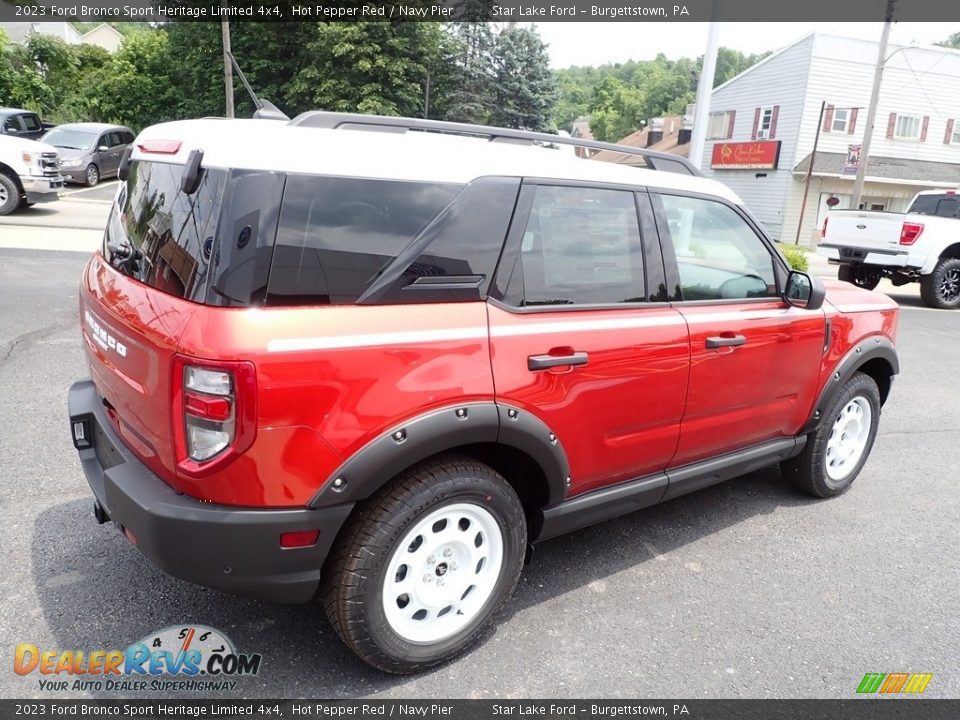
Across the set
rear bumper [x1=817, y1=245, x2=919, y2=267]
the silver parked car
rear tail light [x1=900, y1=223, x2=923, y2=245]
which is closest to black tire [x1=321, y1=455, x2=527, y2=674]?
rear bumper [x1=817, y1=245, x2=919, y2=267]

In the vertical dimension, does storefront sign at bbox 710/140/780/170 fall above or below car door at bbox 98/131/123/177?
above

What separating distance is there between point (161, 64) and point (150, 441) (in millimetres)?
41772

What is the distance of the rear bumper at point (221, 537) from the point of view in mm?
2172

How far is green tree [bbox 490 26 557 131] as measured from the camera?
3434cm

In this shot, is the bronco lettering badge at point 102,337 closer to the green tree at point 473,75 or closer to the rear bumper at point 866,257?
the rear bumper at point 866,257

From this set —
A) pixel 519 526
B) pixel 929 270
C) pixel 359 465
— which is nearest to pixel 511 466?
pixel 519 526

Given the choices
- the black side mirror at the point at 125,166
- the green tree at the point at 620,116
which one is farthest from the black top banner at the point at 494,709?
the green tree at the point at 620,116

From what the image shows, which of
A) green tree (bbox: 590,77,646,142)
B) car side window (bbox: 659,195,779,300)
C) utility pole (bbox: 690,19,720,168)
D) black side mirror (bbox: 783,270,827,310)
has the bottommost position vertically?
black side mirror (bbox: 783,270,827,310)

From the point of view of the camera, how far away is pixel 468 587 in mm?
2676

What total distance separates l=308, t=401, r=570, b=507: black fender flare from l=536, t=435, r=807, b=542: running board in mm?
288

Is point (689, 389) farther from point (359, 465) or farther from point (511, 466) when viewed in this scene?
point (359, 465)

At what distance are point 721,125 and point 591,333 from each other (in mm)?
39493

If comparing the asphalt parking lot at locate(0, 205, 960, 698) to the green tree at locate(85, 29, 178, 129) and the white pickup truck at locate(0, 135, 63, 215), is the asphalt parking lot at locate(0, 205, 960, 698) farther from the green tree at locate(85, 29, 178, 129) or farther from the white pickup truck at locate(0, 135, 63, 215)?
the green tree at locate(85, 29, 178, 129)

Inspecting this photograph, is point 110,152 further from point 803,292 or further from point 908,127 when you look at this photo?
point 908,127
